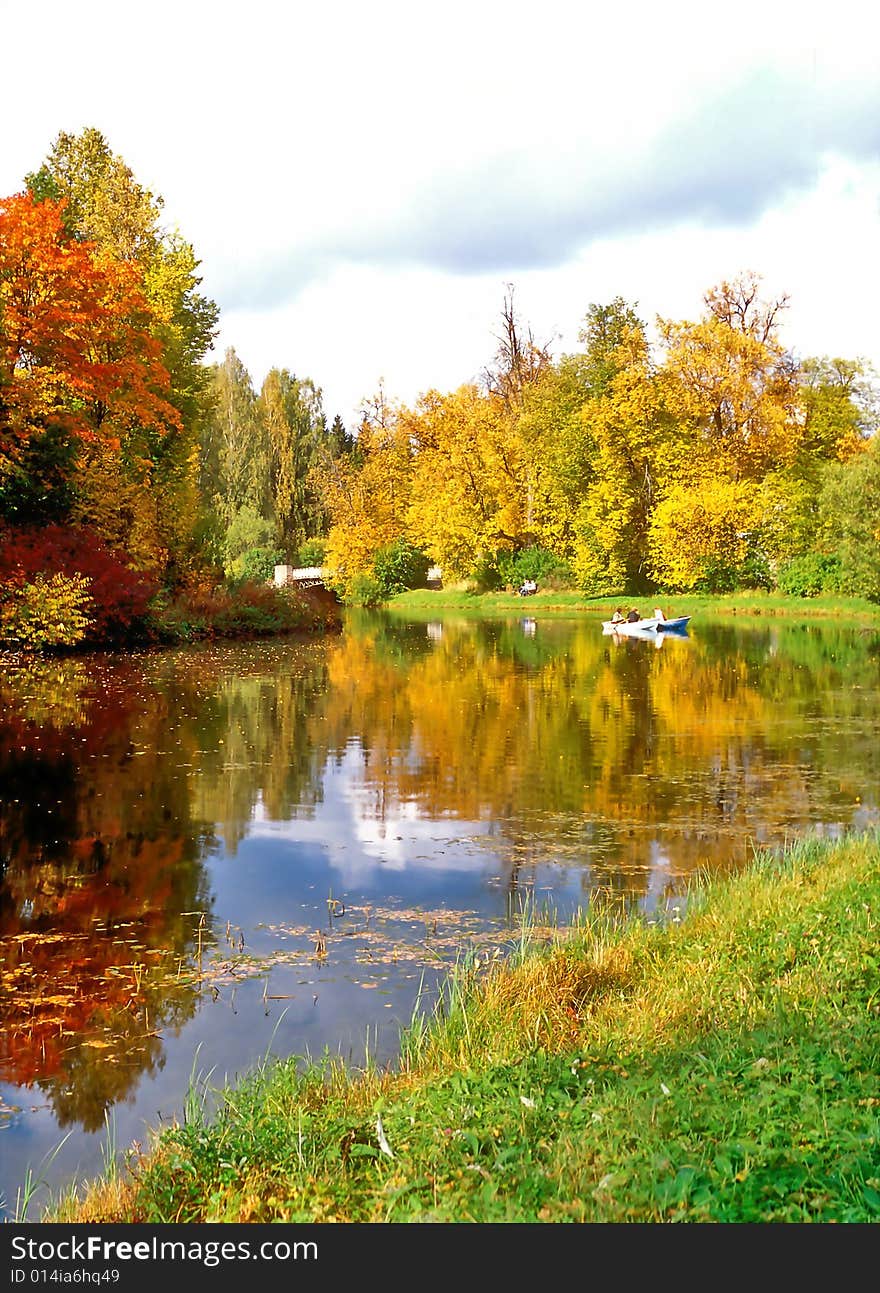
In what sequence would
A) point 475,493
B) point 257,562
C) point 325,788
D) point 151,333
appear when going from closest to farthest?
point 325,788 → point 151,333 → point 257,562 → point 475,493

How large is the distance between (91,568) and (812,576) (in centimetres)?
3424

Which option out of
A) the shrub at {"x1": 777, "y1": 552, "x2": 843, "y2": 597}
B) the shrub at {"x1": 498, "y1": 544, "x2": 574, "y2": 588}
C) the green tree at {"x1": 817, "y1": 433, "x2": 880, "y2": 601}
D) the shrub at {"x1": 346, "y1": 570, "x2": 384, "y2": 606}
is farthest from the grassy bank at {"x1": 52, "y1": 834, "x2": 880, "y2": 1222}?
the shrub at {"x1": 346, "y1": 570, "x2": 384, "y2": 606}

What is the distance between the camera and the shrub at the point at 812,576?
173ft

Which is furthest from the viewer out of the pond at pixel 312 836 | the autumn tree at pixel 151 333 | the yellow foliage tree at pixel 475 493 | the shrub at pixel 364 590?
the shrub at pixel 364 590

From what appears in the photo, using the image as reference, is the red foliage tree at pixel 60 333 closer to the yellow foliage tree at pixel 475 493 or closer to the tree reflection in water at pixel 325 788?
the tree reflection in water at pixel 325 788

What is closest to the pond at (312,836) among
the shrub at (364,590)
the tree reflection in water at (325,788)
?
the tree reflection in water at (325,788)

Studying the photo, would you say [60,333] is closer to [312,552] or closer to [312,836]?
[312,836]

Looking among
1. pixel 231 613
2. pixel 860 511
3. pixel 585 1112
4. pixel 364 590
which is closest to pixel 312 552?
pixel 364 590

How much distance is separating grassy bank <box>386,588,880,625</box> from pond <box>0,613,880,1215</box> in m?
24.0

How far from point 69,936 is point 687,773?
8.97 m

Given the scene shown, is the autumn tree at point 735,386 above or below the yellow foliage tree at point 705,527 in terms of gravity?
above

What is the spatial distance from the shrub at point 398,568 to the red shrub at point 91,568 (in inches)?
1480

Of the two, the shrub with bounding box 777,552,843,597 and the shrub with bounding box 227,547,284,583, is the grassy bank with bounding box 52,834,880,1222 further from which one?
the shrub with bounding box 227,547,284,583

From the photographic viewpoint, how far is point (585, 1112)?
17.0 ft
